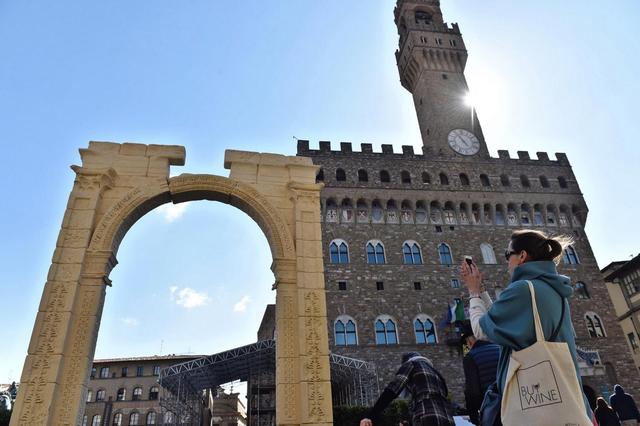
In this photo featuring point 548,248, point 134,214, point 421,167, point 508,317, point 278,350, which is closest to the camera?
point 508,317

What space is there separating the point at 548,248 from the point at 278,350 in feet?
17.0

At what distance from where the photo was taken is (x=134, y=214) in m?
7.71

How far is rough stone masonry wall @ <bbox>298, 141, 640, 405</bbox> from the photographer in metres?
24.4

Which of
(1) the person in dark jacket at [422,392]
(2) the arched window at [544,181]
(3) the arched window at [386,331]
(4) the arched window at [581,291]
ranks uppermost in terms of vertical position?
(2) the arched window at [544,181]

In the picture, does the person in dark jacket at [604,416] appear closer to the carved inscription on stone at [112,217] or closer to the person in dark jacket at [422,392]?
the person in dark jacket at [422,392]

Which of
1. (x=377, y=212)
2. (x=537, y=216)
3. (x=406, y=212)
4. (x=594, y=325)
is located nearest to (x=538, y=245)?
(x=377, y=212)

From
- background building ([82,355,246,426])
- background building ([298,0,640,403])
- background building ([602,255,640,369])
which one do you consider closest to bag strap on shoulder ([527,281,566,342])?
background building ([298,0,640,403])

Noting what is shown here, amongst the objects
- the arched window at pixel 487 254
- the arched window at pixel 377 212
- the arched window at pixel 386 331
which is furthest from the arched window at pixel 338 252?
the arched window at pixel 487 254

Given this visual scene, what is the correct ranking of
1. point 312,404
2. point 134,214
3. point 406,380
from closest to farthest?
point 406,380, point 312,404, point 134,214

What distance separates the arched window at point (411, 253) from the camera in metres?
27.0

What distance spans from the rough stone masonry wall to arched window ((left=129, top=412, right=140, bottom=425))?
3585 centimetres

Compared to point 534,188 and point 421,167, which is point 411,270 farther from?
point 534,188

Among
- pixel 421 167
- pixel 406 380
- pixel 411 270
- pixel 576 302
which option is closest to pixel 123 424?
pixel 411 270

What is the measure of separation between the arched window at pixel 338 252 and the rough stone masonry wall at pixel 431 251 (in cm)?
29
